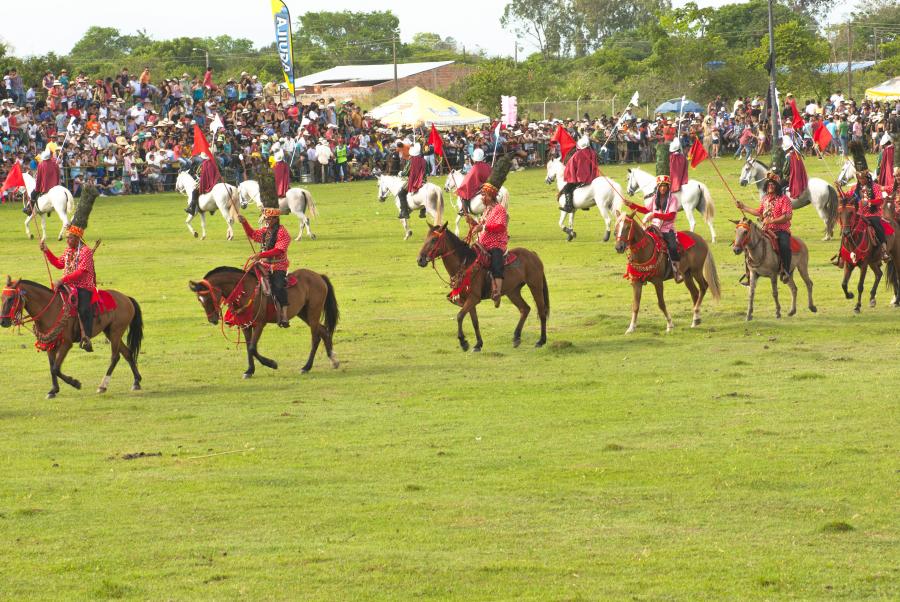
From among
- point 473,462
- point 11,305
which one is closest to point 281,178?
point 11,305

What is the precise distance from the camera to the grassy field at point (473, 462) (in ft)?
32.4

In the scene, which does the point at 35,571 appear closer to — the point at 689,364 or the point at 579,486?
the point at 579,486

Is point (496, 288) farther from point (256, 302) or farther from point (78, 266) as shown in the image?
point (78, 266)

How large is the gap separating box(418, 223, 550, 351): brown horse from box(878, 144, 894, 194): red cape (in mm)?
9342

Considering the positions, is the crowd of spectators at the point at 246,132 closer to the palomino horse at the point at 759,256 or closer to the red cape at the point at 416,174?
the red cape at the point at 416,174

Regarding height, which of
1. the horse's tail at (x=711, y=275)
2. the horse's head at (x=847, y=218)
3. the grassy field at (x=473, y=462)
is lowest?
the grassy field at (x=473, y=462)

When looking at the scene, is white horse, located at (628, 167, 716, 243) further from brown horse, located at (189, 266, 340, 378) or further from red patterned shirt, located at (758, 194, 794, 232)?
brown horse, located at (189, 266, 340, 378)

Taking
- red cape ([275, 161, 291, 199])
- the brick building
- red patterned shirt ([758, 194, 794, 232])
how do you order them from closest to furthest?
red patterned shirt ([758, 194, 794, 232]) → red cape ([275, 161, 291, 199]) → the brick building

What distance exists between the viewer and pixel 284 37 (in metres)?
59.5

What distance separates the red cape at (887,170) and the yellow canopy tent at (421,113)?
32.9 meters

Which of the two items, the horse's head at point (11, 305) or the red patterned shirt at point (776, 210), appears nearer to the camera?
the horse's head at point (11, 305)

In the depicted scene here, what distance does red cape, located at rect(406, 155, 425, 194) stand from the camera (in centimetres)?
3538

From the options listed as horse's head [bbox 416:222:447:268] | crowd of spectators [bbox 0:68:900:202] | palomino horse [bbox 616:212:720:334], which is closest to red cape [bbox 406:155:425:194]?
crowd of spectators [bbox 0:68:900:202]

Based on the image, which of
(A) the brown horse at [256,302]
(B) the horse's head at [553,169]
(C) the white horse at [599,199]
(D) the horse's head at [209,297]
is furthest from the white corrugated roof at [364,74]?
(D) the horse's head at [209,297]
